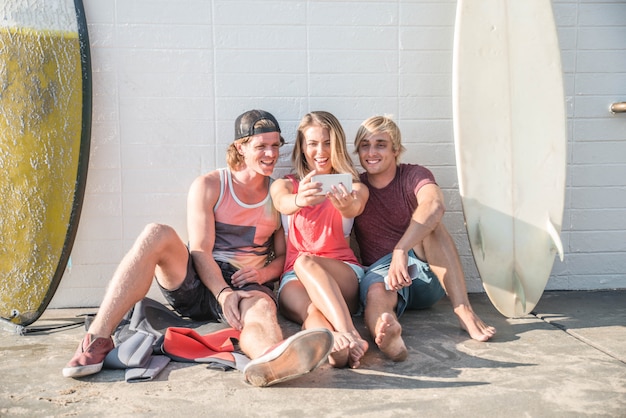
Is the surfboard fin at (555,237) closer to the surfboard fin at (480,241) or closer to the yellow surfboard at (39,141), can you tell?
the surfboard fin at (480,241)

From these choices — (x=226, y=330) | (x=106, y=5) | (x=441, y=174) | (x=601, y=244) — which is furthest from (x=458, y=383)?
(x=106, y=5)

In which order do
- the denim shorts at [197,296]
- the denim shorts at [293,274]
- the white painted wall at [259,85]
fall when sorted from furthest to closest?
1. the white painted wall at [259,85]
2. the denim shorts at [293,274]
3. the denim shorts at [197,296]

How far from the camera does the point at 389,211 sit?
10.2 feet

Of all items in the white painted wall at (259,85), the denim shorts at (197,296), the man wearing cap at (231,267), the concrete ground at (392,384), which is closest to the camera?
the concrete ground at (392,384)

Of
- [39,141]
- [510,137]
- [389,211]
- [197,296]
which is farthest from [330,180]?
[39,141]

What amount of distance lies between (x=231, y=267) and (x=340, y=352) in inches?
35.5

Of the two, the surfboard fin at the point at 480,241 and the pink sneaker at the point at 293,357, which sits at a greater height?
the surfboard fin at the point at 480,241

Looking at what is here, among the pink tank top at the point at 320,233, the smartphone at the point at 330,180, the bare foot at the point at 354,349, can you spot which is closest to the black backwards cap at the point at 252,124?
the pink tank top at the point at 320,233

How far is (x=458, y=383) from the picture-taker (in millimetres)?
2230

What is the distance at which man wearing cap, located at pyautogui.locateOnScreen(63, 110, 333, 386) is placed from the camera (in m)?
2.29

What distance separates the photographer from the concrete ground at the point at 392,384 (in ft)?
6.66

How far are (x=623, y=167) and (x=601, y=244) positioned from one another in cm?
46

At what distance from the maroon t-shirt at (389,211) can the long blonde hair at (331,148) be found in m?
0.21

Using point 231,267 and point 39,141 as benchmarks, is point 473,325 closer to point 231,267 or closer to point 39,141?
point 231,267
